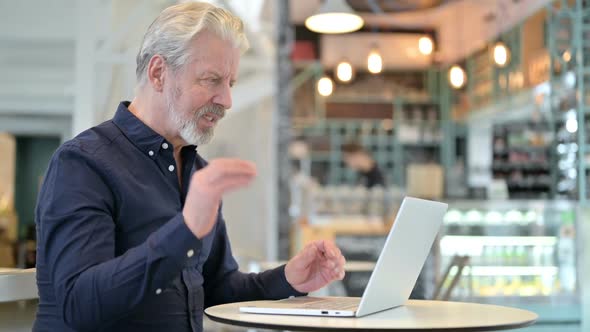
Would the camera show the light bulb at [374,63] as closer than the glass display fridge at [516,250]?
No

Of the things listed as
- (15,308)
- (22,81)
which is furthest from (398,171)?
(15,308)

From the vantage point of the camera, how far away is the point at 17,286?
1.99m

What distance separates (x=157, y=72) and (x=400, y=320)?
2.53 feet

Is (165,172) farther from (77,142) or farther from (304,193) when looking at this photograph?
(304,193)

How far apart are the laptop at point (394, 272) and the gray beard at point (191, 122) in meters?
0.39

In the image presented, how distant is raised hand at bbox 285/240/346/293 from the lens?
1.89 metres

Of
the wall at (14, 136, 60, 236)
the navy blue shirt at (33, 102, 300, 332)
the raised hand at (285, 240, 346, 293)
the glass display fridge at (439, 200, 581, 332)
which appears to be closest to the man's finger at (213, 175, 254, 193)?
the navy blue shirt at (33, 102, 300, 332)

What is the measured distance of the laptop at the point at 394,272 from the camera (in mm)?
1598

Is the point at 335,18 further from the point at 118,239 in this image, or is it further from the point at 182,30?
the point at 118,239

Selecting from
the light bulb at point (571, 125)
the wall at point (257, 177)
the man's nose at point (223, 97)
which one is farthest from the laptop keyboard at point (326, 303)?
the wall at point (257, 177)

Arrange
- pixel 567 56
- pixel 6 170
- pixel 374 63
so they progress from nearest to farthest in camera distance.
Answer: pixel 567 56 < pixel 374 63 < pixel 6 170

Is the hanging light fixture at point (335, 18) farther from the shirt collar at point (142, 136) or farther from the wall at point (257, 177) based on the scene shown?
the shirt collar at point (142, 136)

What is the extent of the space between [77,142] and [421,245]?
0.80 meters

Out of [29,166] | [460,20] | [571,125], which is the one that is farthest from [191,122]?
[29,166]
